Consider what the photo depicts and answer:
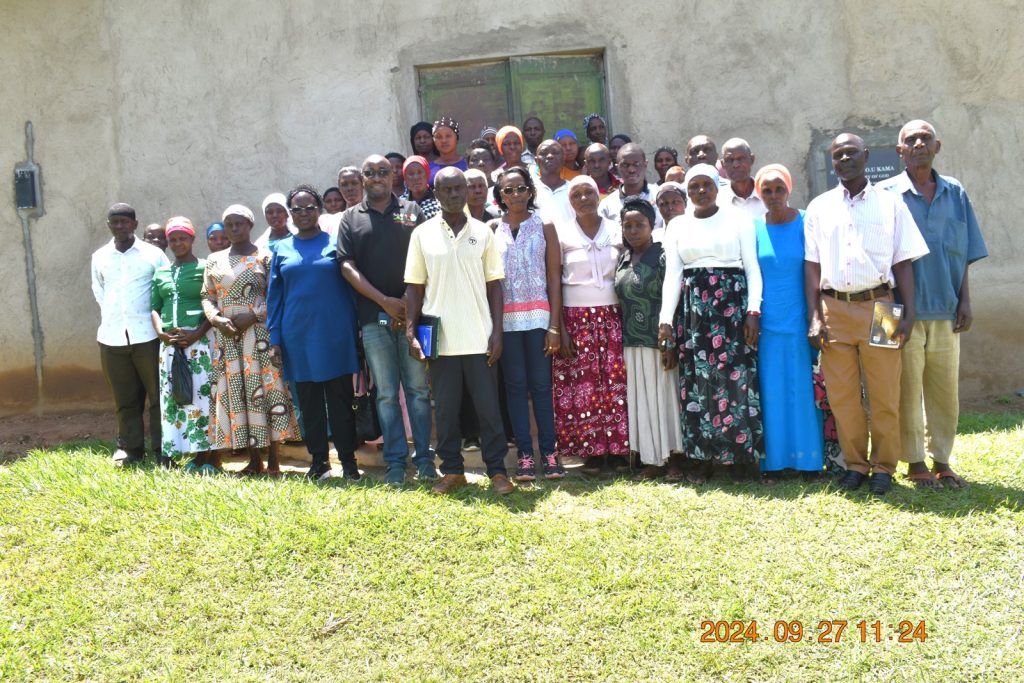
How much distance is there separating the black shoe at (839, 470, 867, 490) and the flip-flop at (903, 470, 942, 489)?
10.8 inches

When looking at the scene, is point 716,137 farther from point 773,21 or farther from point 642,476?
point 642,476

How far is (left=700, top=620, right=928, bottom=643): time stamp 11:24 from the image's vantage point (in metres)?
3.50

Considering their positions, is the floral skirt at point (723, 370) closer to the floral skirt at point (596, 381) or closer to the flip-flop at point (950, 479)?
the floral skirt at point (596, 381)

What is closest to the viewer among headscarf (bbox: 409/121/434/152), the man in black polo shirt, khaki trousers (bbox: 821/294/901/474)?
khaki trousers (bbox: 821/294/901/474)

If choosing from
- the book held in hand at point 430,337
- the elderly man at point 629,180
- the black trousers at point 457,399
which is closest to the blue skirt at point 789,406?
the elderly man at point 629,180

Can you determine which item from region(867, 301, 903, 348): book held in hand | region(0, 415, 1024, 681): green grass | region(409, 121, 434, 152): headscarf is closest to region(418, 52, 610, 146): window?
region(409, 121, 434, 152): headscarf

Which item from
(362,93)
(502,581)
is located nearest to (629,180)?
(502,581)

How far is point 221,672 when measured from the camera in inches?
137

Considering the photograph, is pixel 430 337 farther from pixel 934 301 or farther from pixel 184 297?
pixel 934 301

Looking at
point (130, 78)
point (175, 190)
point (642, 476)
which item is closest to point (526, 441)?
point (642, 476)

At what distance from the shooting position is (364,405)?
5727mm

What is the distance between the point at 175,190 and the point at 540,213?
3.96 meters

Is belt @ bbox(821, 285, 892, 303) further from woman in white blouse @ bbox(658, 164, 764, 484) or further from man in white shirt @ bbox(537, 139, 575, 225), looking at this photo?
man in white shirt @ bbox(537, 139, 575, 225)

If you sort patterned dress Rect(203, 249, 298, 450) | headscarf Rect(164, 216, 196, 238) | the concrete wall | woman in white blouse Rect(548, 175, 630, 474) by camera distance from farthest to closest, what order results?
1. the concrete wall
2. headscarf Rect(164, 216, 196, 238)
3. patterned dress Rect(203, 249, 298, 450)
4. woman in white blouse Rect(548, 175, 630, 474)
